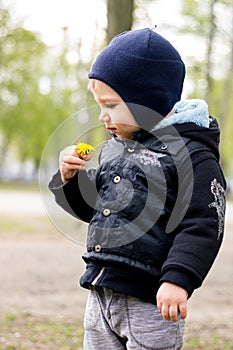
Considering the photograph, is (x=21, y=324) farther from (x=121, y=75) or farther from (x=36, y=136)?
(x=36, y=136)

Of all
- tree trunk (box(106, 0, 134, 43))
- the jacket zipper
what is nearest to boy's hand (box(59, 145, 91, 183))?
the jacket zipper

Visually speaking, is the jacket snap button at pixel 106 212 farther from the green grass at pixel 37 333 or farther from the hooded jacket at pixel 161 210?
the green grass at pixel 37 333

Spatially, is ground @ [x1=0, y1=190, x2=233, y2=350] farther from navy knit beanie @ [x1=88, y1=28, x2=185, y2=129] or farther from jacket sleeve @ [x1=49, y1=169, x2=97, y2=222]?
navy knit beanie @ [x1=88, y1=28, x2=185, y2=129]

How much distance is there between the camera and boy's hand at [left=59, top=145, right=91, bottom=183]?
7.91 ft

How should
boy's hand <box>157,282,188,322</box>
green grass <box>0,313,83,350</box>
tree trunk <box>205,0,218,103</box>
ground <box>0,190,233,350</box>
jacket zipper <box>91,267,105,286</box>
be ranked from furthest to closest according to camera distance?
tree trunk <box>205,0,218,103</box>, ground <box>0,190,233,350</box>, green grass <box>0,313,83,350</box>, jacket zipper <box>91,267,105,286</box>, boy's hand <box>157,282,188,322</box>

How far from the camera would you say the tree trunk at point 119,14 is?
6250 mm

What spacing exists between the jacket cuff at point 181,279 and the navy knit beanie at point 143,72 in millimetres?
551

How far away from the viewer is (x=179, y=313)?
213 cm

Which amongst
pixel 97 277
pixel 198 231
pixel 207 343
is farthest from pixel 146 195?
pixel 207 343

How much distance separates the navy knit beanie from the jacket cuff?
551 millimetres

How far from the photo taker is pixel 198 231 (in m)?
2.15

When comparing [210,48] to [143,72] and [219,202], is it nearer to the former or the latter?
[143,72]

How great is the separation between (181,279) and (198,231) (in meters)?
0.16

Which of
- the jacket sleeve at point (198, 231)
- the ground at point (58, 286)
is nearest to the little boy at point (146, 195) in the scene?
the jacket sleeve at point (198, 231)
